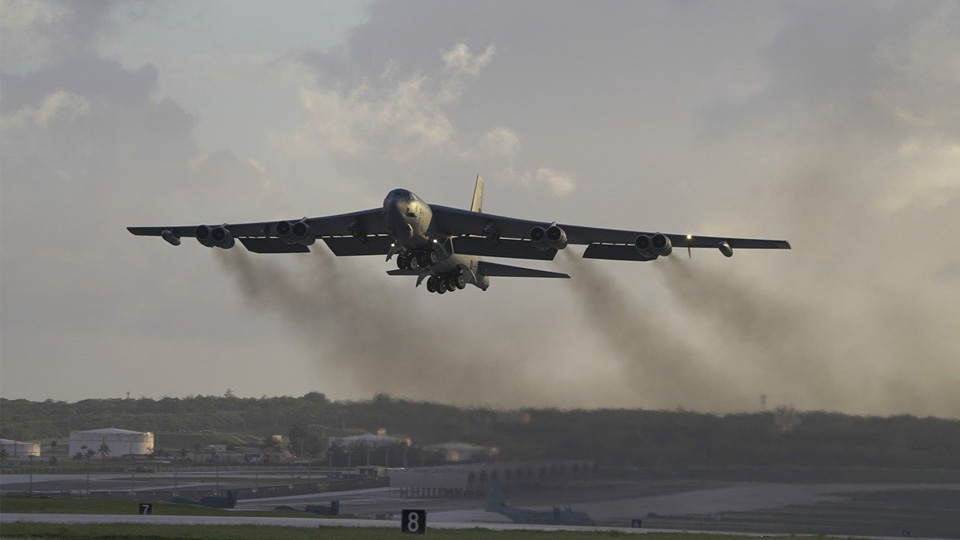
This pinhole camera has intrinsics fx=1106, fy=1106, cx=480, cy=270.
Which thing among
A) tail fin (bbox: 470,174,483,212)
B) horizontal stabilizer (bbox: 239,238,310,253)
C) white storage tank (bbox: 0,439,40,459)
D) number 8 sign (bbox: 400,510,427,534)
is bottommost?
number 8 sign (bbox: 400,510,427,534)

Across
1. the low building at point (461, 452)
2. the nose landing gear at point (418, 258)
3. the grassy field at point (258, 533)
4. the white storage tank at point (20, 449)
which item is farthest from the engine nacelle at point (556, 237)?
the white storage tank at point (20, 449)

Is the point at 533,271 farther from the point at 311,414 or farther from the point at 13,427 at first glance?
the point at 13,427

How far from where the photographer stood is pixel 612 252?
42.3m

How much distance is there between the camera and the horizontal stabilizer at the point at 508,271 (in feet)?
144

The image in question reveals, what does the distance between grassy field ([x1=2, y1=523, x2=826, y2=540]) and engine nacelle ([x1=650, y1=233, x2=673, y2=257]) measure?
31.9ft

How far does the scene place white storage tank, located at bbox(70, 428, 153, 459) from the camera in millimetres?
95750

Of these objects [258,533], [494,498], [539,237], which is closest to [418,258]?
[539,237]

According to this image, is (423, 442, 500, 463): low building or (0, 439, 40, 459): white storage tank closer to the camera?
(423, 442, 500, 463): low building

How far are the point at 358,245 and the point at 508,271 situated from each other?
6101mm

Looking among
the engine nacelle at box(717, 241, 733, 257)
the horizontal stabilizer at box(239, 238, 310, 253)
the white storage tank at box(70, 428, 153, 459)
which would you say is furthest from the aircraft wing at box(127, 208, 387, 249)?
the white storage tank at box(70, 428, 153, 459)

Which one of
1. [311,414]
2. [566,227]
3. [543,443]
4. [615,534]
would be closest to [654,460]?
[543,443]

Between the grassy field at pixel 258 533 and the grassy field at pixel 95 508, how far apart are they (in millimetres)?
8883

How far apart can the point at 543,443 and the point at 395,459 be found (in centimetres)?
797

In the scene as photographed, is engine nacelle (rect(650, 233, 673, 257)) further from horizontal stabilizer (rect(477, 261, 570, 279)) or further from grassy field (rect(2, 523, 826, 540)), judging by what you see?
grassy field (rect(2, 523, 826, 540))
